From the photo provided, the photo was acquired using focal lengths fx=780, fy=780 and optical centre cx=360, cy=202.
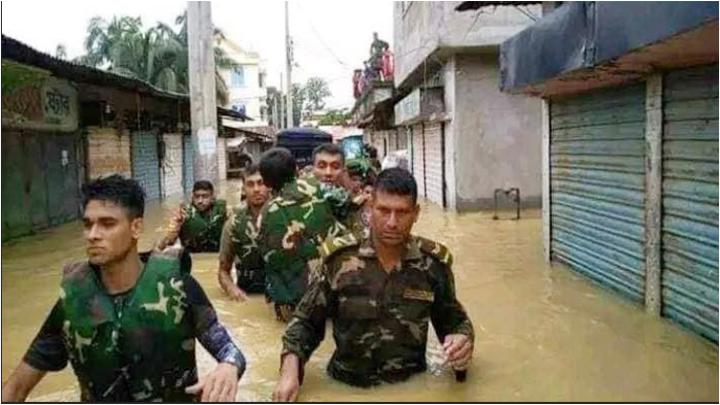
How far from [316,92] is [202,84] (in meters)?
70.7

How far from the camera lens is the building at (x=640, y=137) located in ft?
15.6

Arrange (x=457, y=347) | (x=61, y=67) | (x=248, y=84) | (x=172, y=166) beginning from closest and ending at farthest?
(x=457, y=347)
(x=61, y=67)
(x=172, y=166)
(x=248, y=84)

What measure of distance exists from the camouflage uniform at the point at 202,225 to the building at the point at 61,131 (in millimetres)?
2815

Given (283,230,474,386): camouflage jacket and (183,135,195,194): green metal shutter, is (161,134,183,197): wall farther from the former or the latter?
(283,230,474,386): camouflage jacket

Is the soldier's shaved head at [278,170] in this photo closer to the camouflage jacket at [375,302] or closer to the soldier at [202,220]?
the camouflage jacket at [375,302]

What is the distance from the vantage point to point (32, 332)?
21.0 ft

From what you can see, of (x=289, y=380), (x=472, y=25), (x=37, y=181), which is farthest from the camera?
(x=472, y=25)

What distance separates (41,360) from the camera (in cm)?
293

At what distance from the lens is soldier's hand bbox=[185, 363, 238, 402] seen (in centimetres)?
267

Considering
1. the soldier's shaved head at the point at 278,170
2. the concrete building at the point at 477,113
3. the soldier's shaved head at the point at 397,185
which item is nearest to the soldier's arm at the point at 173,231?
the soldier's shaved head at the point at 278,170

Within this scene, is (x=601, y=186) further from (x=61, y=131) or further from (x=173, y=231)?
(x=61, y=131)

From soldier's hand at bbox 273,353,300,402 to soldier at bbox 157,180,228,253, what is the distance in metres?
5.05

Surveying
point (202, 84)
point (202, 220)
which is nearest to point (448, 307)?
point (202, 220)

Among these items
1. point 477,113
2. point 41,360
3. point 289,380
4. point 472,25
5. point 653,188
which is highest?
point 472,25
